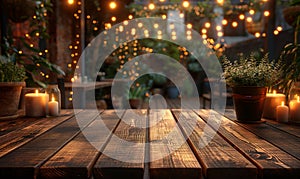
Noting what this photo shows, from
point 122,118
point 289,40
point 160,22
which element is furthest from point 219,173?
point 160,22

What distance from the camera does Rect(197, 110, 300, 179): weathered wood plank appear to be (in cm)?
81

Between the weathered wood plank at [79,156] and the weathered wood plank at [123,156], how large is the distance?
3 cm

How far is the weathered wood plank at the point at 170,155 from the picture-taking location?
790 millimetres

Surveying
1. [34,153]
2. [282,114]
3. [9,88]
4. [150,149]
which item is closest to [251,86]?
[282,114]

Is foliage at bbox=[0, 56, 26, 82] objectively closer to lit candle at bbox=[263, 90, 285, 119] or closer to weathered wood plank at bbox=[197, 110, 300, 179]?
weathered wood plank at bbox=[197, 110, 300, 179]

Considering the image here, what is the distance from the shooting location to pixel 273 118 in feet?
5.65

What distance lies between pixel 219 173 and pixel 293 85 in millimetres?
1154

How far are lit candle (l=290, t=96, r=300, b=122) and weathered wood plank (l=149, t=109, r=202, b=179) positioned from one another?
65 cm

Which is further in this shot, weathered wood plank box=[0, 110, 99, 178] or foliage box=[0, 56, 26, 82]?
foliage box=[0, 56, 26, 82]

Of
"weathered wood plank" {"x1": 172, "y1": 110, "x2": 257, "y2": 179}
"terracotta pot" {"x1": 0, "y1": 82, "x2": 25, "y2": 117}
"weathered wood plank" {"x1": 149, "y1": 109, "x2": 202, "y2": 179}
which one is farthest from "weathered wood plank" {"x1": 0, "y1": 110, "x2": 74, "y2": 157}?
"weathered wood plank" {"x1": 172, "y1": 110, "x2": 257, "y2": 179}

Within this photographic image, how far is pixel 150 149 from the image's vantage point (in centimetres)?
99

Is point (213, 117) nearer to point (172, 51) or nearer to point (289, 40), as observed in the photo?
point (289, 40)

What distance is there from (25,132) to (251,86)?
43.2 inches

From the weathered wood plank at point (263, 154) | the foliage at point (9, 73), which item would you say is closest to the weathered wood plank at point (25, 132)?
the foliage at point (9, 73)
